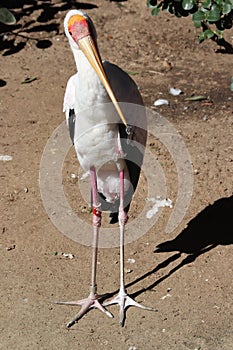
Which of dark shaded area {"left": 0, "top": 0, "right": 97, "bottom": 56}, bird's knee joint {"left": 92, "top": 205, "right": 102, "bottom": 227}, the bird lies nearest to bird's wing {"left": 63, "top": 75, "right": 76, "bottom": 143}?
the bird

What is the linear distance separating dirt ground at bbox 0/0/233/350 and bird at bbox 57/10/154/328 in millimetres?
198

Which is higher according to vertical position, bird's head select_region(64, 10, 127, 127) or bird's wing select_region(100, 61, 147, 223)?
bird's head select_region(64, 10, 127, 127)

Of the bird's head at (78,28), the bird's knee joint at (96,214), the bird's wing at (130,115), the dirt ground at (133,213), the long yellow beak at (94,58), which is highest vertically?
the bird's head at (78,28)

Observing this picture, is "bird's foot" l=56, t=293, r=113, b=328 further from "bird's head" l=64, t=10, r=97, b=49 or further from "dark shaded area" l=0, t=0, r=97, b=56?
"dark shaded area" l=0, t=0, r=97, b=56

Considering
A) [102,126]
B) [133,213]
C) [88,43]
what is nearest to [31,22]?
[133,213]

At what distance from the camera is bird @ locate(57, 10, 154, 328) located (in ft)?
14.3

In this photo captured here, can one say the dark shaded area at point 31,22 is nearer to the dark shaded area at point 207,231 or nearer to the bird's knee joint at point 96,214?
the dark shaded area at point 207,231

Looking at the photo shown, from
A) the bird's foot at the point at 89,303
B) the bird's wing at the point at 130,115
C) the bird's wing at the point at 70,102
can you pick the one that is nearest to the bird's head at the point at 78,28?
the bird's wing at the point at 130,115

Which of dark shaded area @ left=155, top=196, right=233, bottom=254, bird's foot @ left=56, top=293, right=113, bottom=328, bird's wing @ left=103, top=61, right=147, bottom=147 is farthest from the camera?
dark shaded area @ left=155, top=196, right=233, bottom=254

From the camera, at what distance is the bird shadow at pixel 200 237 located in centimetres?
530

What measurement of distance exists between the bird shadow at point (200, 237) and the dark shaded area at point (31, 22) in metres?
3.31

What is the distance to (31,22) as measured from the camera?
864 cm

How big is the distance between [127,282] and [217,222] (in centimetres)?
95

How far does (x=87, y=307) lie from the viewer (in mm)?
4930
